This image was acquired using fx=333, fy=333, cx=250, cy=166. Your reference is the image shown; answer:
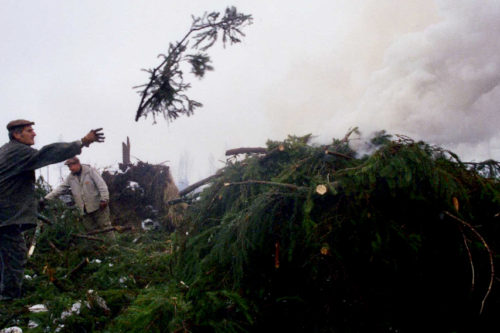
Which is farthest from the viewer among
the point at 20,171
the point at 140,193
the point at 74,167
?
the point at 140,193

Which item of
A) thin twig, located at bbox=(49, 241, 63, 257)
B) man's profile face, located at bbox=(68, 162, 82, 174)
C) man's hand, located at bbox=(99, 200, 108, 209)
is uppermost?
man's profile face, located at bbox=(68, 162, 82, 174)

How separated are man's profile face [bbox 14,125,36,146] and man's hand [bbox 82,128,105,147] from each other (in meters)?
0.73

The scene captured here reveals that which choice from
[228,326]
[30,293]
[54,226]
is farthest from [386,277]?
[54,226]

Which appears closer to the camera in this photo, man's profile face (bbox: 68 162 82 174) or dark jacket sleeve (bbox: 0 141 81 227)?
dark jacket sleeve (bbox: 0 141 81 227)

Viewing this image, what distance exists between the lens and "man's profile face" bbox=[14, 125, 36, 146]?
4484mm

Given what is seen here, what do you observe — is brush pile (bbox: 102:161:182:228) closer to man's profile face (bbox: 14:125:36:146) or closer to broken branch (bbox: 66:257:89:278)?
broken branch (bbox: 66:257:89:278)

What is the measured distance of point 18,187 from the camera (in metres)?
4.41

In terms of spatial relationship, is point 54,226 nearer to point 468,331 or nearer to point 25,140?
point 25,140

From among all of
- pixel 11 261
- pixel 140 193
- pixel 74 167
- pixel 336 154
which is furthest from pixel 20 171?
pixel 140 193

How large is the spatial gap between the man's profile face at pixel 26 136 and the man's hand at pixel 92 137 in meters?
0.73

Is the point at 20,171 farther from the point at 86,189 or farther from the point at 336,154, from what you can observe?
the point at 336,154

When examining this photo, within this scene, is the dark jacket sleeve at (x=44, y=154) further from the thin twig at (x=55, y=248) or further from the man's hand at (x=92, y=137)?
the thin twig at (x=55, y=248)

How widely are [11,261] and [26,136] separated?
1.64 meters

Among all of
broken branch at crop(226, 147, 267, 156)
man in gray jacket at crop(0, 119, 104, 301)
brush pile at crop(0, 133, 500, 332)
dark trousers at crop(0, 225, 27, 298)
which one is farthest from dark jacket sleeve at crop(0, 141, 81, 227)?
brush pile at crop(0, 133, 500, 332)
